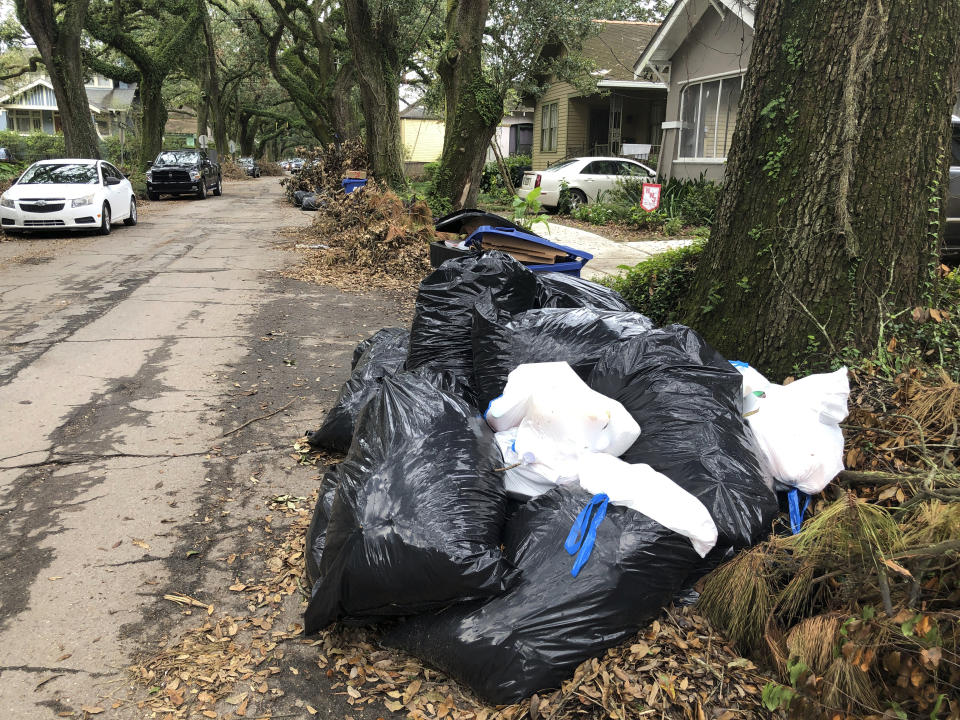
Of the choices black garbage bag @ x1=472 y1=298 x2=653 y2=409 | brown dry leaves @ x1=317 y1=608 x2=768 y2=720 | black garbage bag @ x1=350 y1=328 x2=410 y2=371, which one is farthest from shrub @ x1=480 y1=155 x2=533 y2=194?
brown dry leaves @ x1=317 y1=608 x2=768 y2=720

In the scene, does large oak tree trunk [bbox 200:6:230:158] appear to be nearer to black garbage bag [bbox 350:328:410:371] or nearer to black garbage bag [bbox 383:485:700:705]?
black garbage bag [bbox 350:328:410:371]

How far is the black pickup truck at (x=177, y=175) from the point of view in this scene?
22.7 metres

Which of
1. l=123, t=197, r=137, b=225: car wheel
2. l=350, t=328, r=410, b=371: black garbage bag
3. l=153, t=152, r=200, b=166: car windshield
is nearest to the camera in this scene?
l=350, t=328, r=410, b=371: black garbage bag

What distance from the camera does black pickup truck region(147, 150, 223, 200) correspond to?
74.6 feet

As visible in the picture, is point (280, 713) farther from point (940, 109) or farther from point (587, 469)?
point (940, 109)

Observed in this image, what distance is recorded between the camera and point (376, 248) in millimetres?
9914

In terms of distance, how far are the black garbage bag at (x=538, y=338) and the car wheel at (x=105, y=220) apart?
39.8ft

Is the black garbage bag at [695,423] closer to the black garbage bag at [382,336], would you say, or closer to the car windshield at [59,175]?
the black garbage bag at [382,336]

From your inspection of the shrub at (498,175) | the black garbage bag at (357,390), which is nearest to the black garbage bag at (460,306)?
the black garbage bag at (357,390)

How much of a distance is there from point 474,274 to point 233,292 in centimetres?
548

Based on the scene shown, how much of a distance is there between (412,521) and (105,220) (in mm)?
13230

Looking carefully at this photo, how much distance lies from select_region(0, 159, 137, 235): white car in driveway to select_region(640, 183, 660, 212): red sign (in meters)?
9.83

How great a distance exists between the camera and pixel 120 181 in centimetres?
1476

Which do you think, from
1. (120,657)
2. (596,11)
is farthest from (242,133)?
(120,657)
